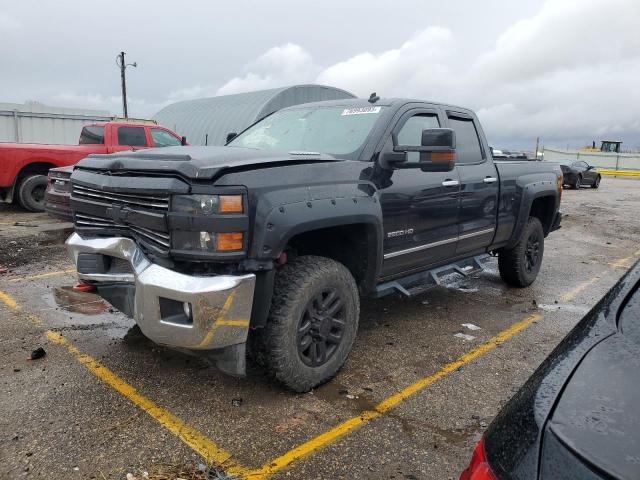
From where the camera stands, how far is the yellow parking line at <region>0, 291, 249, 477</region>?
8.39 feet

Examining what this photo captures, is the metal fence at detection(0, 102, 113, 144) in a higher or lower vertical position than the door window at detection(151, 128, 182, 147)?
higher

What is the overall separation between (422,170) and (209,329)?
82.8 inches

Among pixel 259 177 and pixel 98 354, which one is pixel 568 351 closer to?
pixel 259 177

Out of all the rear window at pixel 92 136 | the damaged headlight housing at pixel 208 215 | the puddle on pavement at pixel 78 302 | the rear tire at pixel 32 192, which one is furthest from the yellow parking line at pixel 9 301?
the rear window at pixel 92 136

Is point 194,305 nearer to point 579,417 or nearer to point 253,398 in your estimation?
point 253,398

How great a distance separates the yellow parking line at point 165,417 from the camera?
8.39 ft

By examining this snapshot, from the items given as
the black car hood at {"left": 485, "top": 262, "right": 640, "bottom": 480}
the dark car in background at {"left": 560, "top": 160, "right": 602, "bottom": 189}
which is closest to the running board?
the black car hood at {"left": 485, "top": 262, "right": 640, "bottom": 480}

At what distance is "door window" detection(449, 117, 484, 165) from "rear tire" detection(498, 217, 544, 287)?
47.2 inches

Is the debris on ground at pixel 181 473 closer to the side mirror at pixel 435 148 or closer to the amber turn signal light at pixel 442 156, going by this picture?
the side mirror at pixel 435 148

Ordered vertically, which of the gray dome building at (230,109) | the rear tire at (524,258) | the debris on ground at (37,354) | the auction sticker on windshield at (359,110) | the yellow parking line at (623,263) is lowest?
the yellow parking line at (623,263)

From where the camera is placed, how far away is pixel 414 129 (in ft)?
13.8

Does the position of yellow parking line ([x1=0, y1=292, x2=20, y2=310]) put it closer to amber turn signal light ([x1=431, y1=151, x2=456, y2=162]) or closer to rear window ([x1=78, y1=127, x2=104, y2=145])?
amber turn signal light ([x1=431, y1=151, x2=456, y2=162])

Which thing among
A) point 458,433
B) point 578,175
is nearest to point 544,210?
point 458,433

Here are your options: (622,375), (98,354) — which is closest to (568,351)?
(622,375)
